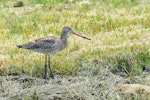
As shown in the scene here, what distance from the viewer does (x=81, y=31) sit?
12375mm

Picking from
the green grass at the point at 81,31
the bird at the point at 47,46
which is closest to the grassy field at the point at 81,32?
Answer: the green grass at the point at 81,31

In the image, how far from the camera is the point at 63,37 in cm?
977

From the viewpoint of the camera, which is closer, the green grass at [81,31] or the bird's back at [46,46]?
the bird's back at [46,46]

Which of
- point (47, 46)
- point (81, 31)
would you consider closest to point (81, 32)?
point (81, 31)

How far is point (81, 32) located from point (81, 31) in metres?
0.08

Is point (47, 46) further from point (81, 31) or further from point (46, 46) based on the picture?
point (81, 31)

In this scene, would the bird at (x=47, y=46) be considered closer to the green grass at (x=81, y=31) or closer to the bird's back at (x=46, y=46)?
the bird's back at (x=46, y=46)

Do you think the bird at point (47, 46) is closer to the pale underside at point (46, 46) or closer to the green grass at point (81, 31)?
the pale underside at point (46, 46)

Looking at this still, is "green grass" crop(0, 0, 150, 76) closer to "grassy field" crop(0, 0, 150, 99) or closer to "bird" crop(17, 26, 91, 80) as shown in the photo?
"grassy field" crop(0, 0, 150, 99)

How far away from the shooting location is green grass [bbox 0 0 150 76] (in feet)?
32.7

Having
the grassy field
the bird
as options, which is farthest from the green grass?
the bird

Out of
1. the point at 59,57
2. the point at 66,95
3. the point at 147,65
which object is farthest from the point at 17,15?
the point at 66,95

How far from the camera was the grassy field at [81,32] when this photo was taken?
9.91 m

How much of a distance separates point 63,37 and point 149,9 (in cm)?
465
